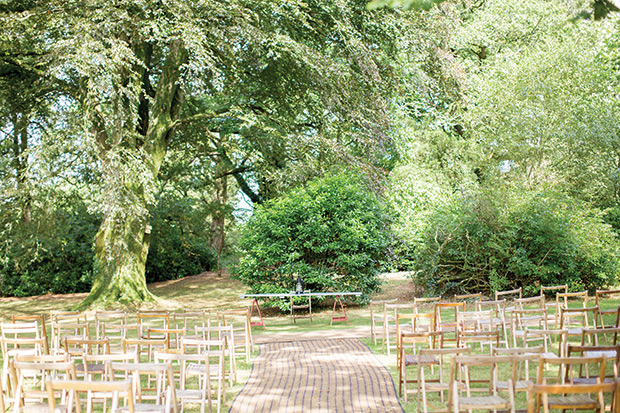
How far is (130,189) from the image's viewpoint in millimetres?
17250

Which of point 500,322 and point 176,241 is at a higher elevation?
point 176,241

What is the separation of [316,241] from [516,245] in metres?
5.95

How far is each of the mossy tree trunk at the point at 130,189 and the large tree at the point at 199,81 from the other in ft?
0.15

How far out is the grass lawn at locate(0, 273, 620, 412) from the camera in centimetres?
1167

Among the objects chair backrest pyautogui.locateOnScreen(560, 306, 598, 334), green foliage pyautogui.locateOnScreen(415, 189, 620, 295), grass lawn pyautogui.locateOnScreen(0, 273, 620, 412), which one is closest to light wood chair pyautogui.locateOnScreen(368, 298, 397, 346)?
grass lawn pyautogui.locateOnScreen(0, 273, 620, 412)

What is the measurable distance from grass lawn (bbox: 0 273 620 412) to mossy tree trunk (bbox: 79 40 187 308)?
4.21 feet

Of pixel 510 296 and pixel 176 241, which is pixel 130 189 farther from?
pixel 510 296

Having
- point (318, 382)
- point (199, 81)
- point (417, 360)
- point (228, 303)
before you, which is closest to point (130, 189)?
point (199, 81)

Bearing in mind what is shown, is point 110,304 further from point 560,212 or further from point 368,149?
point 560,212

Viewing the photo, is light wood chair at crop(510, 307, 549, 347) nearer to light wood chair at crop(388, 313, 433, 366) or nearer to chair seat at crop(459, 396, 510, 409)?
light wood chair at crop(388, 313, 433, 366)

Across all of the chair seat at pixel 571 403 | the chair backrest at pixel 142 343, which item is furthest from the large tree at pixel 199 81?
the chair seat at pixel 571 403

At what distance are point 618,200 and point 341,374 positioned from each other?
1658 centimetres

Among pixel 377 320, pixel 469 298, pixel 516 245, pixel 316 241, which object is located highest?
pixel 316 241

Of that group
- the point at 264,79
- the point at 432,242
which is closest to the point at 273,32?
the point at 264,79
